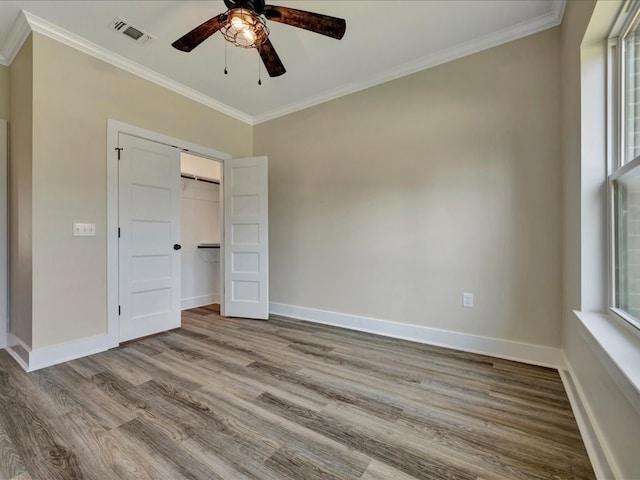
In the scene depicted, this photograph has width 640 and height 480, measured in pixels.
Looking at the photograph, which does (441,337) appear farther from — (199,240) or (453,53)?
(199,240)

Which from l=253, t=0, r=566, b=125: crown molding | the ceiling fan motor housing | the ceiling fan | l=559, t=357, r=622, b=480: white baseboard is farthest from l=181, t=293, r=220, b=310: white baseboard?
l=559, t=357, r=622, b=480: white baseboard

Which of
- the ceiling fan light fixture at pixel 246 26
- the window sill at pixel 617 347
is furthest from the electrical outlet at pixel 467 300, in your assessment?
the ceiling fan light fixture at pixel 246 26

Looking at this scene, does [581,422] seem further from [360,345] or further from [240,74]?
[240,74]

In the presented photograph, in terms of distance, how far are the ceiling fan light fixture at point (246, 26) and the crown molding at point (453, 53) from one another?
1556 millimetres

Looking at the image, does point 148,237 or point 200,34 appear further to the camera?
point 148,237

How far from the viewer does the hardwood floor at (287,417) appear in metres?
1.26

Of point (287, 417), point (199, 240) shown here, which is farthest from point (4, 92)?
point (287, 417)

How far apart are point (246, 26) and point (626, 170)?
85.2 inches

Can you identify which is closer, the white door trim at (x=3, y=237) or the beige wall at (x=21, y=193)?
the beige wall at (x=21, y=193)

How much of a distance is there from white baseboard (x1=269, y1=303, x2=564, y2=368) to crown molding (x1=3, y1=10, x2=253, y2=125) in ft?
9.48

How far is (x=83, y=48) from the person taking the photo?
8.12ft

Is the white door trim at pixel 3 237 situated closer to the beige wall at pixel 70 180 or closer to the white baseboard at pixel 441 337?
the beige wall at pixel 70 180

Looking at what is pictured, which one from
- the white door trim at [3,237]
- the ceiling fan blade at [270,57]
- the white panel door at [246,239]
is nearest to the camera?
the ceiling fan blade at [270,57]

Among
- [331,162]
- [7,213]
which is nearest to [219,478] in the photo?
[331,162]
